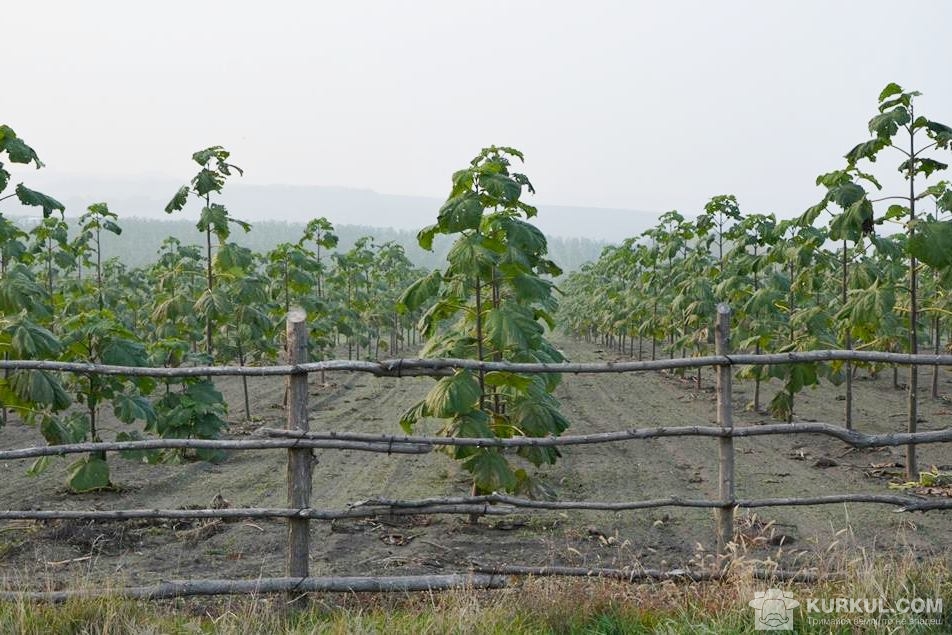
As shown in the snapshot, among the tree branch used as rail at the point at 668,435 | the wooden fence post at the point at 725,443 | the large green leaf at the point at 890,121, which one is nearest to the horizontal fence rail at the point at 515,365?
the wooden fence post at the point at 725,443

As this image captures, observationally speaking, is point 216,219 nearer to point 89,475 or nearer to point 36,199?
point 36,199

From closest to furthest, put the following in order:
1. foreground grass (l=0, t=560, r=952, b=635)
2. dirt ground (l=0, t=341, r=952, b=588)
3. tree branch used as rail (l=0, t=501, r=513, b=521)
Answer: foreground grass (l=0, t=560, r=952, b=635) → tree branch used as rail (l=0, t=501, r=513, b=521) → dirt ground (l=0, t=341, r=952, b=588)

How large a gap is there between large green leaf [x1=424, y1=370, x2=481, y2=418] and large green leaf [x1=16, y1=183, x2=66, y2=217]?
12.2 feet

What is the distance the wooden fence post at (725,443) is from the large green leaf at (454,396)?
1.79 meters

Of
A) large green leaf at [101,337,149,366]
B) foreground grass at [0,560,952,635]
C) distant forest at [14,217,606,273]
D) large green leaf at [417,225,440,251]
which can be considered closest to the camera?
foreground grass at [0,560,952,635]

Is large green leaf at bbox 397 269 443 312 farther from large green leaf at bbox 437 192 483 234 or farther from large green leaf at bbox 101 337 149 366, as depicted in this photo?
large green leaf at bbox 101 337 149 366

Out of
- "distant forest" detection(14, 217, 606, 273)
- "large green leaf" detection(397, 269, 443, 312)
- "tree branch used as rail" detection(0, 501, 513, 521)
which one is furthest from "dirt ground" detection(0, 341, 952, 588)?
"distant forest" detection(14, 217, 606, 273)

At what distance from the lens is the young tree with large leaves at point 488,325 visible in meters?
6.04

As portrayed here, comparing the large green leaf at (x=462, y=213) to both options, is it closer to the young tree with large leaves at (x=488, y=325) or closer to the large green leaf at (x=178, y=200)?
the young tree with large leaves at (x=488, y=325)

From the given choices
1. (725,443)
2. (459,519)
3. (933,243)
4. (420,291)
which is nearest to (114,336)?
(420,291)

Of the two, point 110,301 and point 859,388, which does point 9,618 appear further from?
point 859,388

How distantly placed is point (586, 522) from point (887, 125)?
4.43m

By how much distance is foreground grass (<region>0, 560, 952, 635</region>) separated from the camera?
388 cm

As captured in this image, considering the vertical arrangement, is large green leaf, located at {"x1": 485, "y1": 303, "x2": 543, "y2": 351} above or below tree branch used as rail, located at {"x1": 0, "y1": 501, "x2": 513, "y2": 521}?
above
